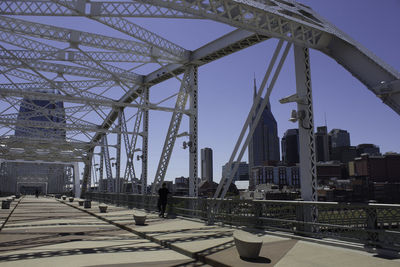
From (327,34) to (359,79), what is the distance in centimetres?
196

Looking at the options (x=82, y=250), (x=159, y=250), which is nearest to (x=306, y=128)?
Result: (x=159, y=250)

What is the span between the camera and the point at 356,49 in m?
11.9

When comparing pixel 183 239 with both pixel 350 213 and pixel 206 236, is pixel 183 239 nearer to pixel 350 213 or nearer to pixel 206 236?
pixel 206 236

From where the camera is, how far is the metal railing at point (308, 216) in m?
7.74

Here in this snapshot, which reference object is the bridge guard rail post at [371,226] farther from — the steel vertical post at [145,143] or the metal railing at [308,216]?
the steel vertical post at [145,143]

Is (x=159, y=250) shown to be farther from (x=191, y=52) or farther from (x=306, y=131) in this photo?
(x=191, y=52)

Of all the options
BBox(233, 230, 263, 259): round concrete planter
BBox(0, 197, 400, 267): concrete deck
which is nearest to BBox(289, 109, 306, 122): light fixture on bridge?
BBox(0, 197, 400, 267): concrete deck

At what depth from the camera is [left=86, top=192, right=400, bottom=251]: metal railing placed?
7738 millimetres

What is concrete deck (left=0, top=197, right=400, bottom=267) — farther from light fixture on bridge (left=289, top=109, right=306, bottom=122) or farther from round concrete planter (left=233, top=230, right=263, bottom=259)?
light fixture on bridge (left=289, top=109, right=306, bottom=122)

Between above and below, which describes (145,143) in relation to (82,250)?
above

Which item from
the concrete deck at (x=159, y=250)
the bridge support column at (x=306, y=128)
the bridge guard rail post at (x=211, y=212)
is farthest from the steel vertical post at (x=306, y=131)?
the bridge guard rail post at (x=211, y=212)

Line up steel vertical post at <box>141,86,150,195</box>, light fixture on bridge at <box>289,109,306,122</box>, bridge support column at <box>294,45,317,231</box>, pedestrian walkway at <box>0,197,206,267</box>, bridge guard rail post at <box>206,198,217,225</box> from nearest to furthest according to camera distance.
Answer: pedestrian walkway at <box>0,197,206,267</box> → bridge support column at <box>294,45,317,231</box> → light fixture on bridge at <box>289,109,306,122</box> → bridge guard rail post at <box>206,198,217,225</box> → steel vertical post at <box>141,86,150,195</box>

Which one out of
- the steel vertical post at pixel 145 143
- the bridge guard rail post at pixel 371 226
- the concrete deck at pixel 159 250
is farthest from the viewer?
the steel vertical post at pixel 145 143

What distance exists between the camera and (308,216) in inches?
395
